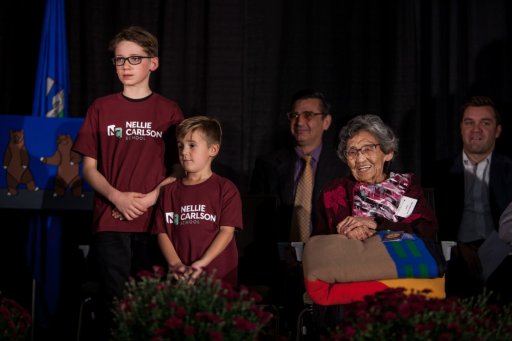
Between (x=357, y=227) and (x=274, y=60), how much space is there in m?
2.07

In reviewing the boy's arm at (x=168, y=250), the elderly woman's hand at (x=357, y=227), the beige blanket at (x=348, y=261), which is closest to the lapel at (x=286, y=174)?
the elderly woman's hand at (x=357, y=227)

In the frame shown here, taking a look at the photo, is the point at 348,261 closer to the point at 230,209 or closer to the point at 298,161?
the point at 230,209

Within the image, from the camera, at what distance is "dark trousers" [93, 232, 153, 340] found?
12.2ft

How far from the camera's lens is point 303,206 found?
186 inches

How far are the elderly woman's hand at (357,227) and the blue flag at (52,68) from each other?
212 centimetres

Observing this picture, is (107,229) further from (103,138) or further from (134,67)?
(134,67)

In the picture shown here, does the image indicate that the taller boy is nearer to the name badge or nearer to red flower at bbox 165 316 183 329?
the name badge

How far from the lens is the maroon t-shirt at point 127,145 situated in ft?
12.4

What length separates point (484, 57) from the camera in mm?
5445

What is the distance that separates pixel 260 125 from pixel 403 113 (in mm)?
953

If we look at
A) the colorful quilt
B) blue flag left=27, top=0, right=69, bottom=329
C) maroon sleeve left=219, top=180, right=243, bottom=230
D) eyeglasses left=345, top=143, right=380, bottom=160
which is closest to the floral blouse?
eyeglasses left=345, top=143, right=380, bottom=160

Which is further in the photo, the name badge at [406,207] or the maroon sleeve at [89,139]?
the maroon sleeve at [89,139]

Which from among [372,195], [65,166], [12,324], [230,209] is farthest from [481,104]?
[12,324]

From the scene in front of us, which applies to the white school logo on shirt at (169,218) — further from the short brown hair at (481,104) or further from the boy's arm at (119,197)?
the short brown hair at (481,104)
